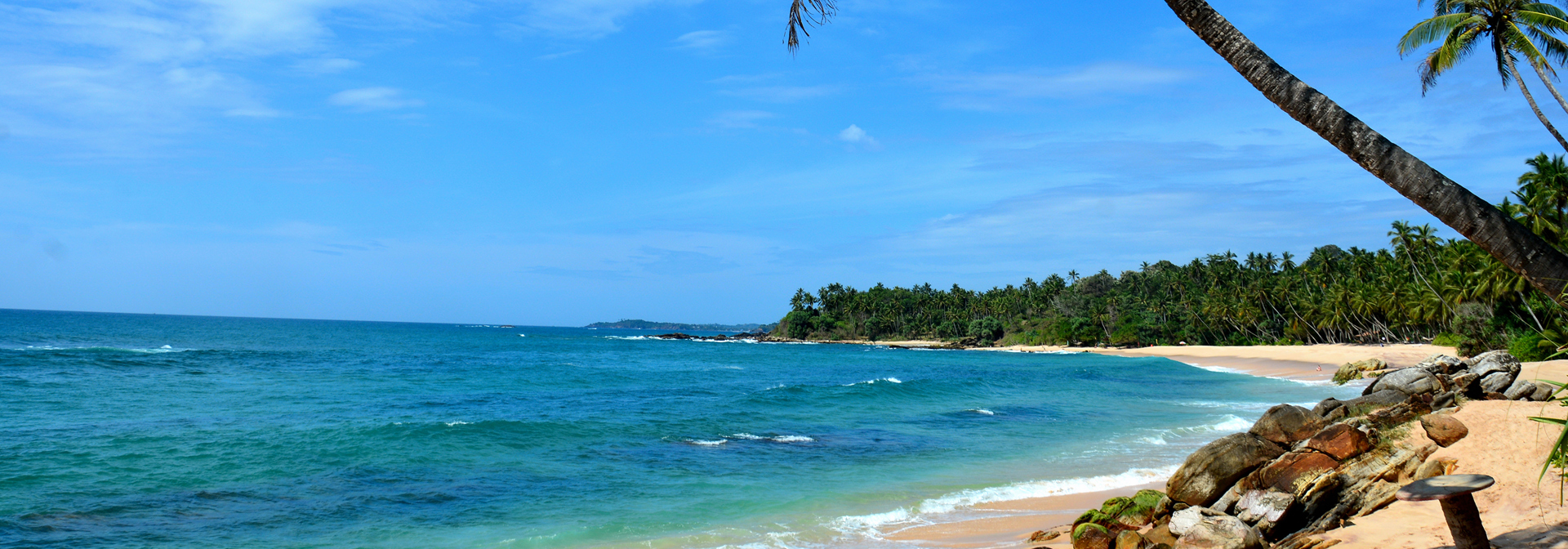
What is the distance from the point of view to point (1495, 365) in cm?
1425

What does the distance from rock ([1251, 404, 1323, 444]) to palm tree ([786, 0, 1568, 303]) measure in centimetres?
802

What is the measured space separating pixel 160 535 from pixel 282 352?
61.7m

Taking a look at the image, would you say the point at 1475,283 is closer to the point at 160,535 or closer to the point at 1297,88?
the point at 1297,88

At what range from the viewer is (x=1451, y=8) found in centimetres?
1661

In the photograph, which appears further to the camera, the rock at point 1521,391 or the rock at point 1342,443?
the rock at point 1521,391

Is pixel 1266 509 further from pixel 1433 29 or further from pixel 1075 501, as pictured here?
pixel 1433 29

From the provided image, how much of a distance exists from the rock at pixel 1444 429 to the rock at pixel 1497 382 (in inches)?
145

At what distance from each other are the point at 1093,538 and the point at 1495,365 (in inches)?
397

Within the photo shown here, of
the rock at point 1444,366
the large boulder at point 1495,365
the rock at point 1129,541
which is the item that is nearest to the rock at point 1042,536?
the rock at point 1129,541

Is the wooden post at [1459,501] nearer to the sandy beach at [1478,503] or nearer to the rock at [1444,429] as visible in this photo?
the sandy beach at [1478,503]

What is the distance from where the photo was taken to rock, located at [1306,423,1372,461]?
1035 centimetres

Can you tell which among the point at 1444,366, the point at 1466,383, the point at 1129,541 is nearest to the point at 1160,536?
the point at 1129,541

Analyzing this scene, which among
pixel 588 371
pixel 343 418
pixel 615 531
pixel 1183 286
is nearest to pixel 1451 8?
pixel 615 531

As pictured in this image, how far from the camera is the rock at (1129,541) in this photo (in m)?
9.52
